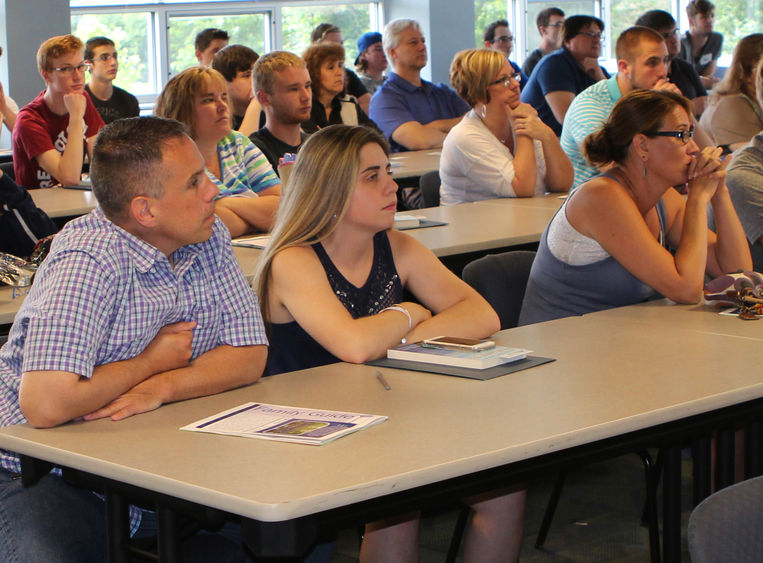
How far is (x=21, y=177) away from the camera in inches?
200

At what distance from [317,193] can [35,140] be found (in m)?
2.97

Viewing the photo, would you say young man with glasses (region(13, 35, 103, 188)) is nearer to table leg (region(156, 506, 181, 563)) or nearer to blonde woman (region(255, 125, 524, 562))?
blonde woman (region(255, 125, 524, 562))

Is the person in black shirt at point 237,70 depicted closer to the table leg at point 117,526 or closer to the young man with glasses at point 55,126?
the young man with glasses at point 55,126

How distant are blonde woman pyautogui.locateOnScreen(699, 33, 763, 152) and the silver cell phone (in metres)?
3.43

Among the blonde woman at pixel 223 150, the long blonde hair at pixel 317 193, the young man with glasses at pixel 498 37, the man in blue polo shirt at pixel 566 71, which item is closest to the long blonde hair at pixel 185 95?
the blonde woman at pixel 223 150

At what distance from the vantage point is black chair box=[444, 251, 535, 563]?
2879mm

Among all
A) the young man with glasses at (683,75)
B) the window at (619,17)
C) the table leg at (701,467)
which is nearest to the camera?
the table leg at (701,467)

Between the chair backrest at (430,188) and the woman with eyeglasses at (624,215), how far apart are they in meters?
1.89

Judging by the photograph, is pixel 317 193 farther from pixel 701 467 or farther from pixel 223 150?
pixel 223 150

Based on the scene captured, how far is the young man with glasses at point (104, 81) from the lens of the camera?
692 cm

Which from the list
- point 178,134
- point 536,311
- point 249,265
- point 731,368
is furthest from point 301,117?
point 731,368

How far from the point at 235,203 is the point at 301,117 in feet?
3.08

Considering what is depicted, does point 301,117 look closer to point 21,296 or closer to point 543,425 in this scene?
point 21,296

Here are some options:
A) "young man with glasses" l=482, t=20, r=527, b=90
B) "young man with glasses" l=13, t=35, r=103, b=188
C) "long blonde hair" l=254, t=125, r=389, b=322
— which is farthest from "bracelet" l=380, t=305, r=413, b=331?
"young man with glasses" l=482, t=20, r=527, b=90
